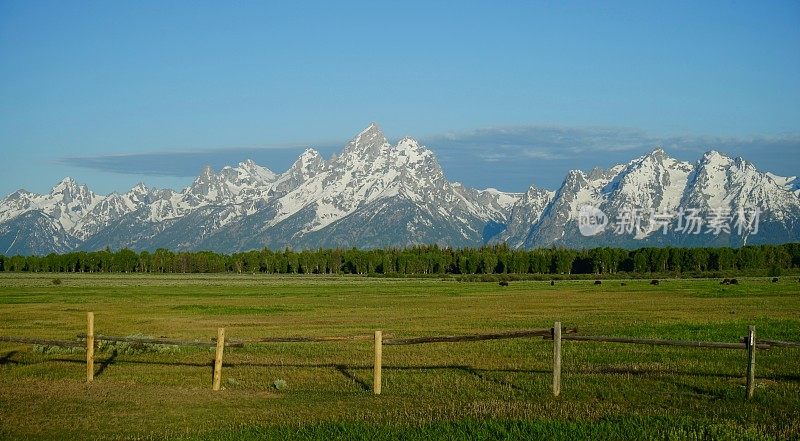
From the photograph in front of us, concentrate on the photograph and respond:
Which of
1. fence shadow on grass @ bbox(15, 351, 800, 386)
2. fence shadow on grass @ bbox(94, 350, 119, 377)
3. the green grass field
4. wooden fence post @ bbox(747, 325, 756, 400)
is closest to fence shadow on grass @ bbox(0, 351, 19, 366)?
fence shadow on grass @ bbox(15, 351, 800, 386)

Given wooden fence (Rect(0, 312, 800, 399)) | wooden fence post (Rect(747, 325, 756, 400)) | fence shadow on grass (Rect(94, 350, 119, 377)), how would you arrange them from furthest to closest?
fence shadow on grass (Rect(94, 350, 119, 377)) < wooden fence (Rect(0, 312, 800, 399)) < wooden fence post (Rect(747, 325, 756, 400))

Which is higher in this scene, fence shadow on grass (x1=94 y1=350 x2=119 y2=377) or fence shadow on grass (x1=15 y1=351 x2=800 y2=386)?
fence shadow on grass (x1=15 y1=351 x2=800 y2=386)

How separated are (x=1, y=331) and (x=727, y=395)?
124ft

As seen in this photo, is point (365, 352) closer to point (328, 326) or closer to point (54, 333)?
point (328, 326)

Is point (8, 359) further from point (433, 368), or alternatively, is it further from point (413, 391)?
point (413, 391)

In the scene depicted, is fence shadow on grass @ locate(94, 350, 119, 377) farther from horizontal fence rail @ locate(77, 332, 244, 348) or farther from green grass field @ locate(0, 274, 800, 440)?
horizontal fence rail @ locate(77, 332, 244, 348)

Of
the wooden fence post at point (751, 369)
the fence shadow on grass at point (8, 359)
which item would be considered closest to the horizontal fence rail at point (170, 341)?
the fence shadow on grass at point (8, 359)

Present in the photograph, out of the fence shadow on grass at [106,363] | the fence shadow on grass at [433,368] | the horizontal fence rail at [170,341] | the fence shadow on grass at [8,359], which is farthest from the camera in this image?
the fence shadow on grass at [8,359]

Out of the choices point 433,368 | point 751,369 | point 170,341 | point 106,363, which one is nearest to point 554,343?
point 751,369

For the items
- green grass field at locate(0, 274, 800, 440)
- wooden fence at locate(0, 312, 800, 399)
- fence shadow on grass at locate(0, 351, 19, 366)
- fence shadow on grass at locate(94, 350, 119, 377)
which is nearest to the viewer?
green grass field at locate(0, 274, 800, 440)

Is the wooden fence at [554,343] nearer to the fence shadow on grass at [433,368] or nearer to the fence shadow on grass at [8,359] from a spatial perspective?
the fence shadow on grass at [433,368]

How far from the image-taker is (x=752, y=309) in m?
59.5

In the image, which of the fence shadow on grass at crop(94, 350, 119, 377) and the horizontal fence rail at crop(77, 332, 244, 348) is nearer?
the horizontal fence rail at crop(77, 332, 244, 348)

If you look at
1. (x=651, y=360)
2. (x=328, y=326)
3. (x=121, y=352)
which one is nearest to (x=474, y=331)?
(x=328, y=326)
